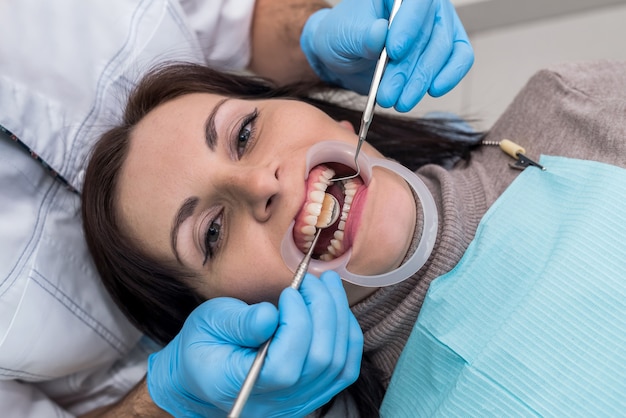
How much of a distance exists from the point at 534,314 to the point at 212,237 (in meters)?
0.59

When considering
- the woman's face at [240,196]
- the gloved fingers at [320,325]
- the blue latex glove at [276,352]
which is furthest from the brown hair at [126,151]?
the gloved fingers at [320,325]

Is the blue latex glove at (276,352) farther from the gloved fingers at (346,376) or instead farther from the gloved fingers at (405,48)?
the gloved fingers at (405,48)

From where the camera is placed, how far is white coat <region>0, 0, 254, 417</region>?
45.6 inches

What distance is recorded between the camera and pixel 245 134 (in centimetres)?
105

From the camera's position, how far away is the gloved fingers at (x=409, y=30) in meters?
0.98

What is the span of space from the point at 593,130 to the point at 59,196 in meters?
1.19

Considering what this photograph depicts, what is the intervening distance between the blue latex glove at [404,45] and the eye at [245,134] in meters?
0.25

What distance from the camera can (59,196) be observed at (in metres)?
1.28

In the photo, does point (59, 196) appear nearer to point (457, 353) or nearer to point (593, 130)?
point (457, 353)

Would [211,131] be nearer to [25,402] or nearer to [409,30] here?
[409,30]

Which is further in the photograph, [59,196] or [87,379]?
[87,379]

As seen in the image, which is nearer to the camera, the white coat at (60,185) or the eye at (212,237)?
the eye at (212,237)

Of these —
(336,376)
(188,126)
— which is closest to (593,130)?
(336,376)

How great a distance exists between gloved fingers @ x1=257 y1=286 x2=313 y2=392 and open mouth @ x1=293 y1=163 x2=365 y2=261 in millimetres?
135
